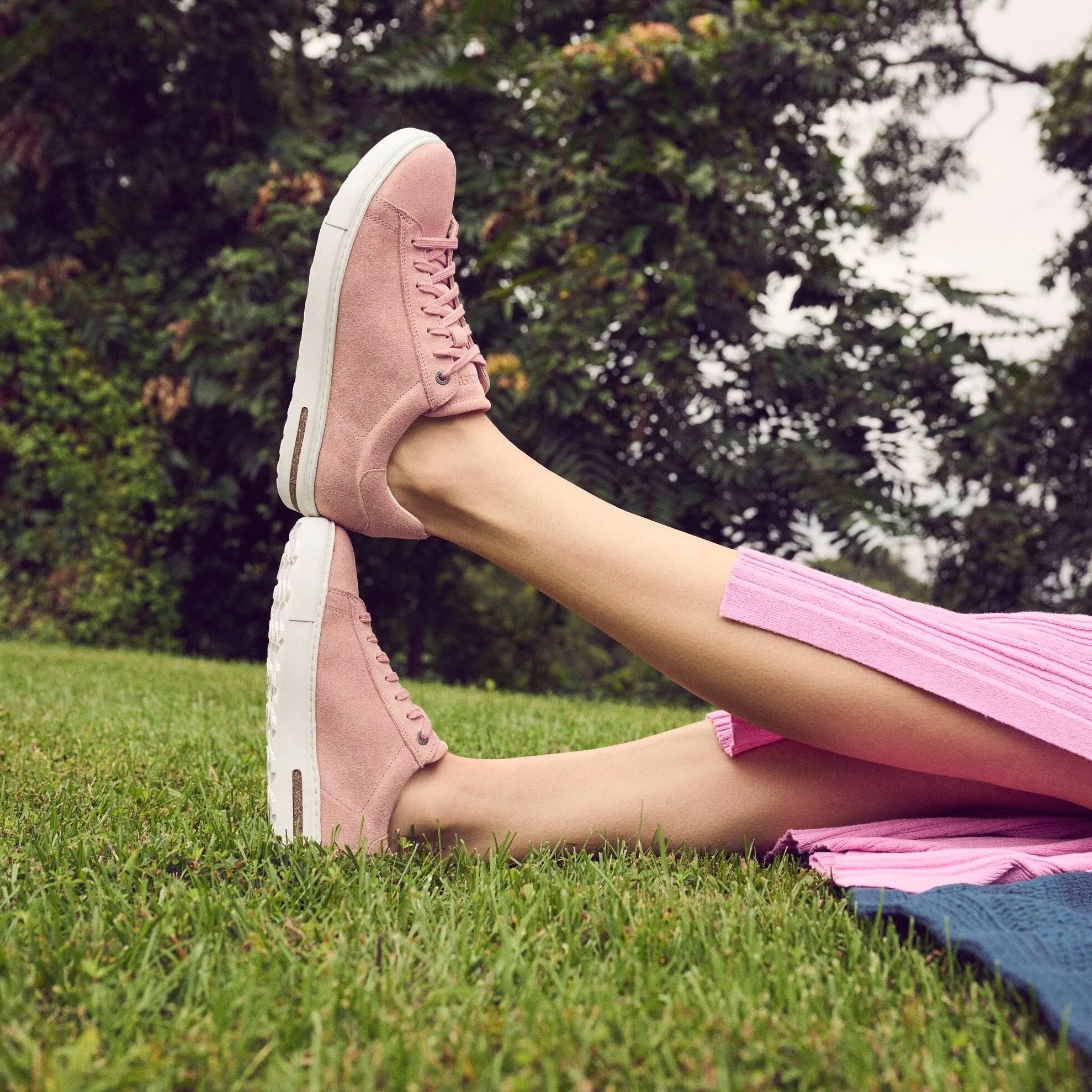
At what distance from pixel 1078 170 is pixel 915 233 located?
83.9 inches

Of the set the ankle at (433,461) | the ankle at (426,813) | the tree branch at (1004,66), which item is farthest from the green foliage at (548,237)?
the ankle at (426,813)

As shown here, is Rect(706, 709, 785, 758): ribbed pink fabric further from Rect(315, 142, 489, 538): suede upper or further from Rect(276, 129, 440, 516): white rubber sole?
Rect(276, 129, 440, 516): white rubber sole

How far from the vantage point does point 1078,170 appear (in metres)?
6.16

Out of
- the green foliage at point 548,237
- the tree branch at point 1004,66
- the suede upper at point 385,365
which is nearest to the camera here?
the suede upper at point 385,365

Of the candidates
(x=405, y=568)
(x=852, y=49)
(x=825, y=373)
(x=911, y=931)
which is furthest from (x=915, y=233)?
(x=911, y=931)

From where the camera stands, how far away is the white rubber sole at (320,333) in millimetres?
1435

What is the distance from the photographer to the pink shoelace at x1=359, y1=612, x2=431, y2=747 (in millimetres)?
1341

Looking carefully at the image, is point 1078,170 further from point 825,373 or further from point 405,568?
point 405,568

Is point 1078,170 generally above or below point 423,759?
above

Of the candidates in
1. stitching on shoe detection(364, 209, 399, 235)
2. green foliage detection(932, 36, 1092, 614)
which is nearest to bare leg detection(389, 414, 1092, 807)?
stitching on shoe detection(364, 209, 399, 235)

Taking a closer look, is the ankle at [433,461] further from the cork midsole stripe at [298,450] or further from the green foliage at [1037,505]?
the green foliage at [1037,505]

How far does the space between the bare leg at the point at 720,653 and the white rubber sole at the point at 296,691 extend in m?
0.26

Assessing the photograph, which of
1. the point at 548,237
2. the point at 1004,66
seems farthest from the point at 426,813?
the point at 1004,66

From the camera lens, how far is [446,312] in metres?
1.51
